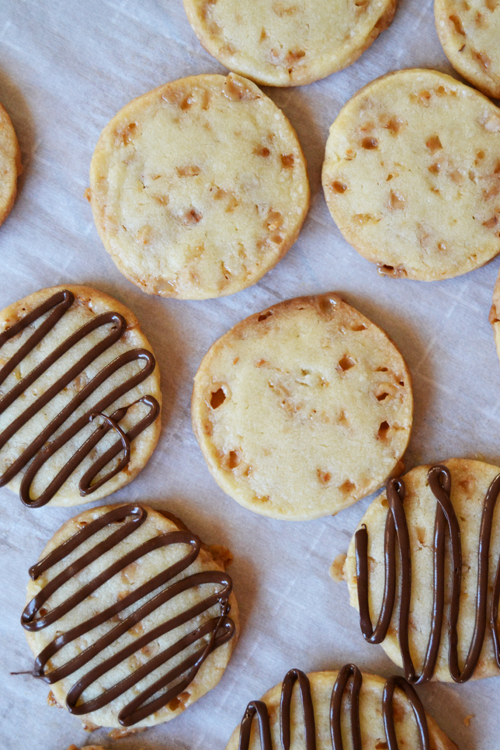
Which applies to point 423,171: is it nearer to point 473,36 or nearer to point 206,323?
point 473,36

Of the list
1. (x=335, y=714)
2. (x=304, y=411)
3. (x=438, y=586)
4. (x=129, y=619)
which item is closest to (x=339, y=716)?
(x=335, y=714)

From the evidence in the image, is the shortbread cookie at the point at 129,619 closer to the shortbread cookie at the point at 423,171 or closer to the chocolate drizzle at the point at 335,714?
the chocolate drizzle at the point at 335,714

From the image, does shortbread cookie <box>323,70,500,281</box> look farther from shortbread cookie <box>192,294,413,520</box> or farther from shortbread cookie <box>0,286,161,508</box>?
shortbread cookie <box>0,286,161,508</box>

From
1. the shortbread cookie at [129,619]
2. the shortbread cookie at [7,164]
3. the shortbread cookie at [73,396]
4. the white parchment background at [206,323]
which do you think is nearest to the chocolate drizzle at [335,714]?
the white parchment background at [206,323]

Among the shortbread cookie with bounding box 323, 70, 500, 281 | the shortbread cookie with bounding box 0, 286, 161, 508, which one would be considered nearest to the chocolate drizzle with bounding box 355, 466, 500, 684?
the shortbread cookie with bounding box 323, 70, 500, 281

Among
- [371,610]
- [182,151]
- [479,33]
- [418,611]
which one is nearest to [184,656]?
[371,610]
